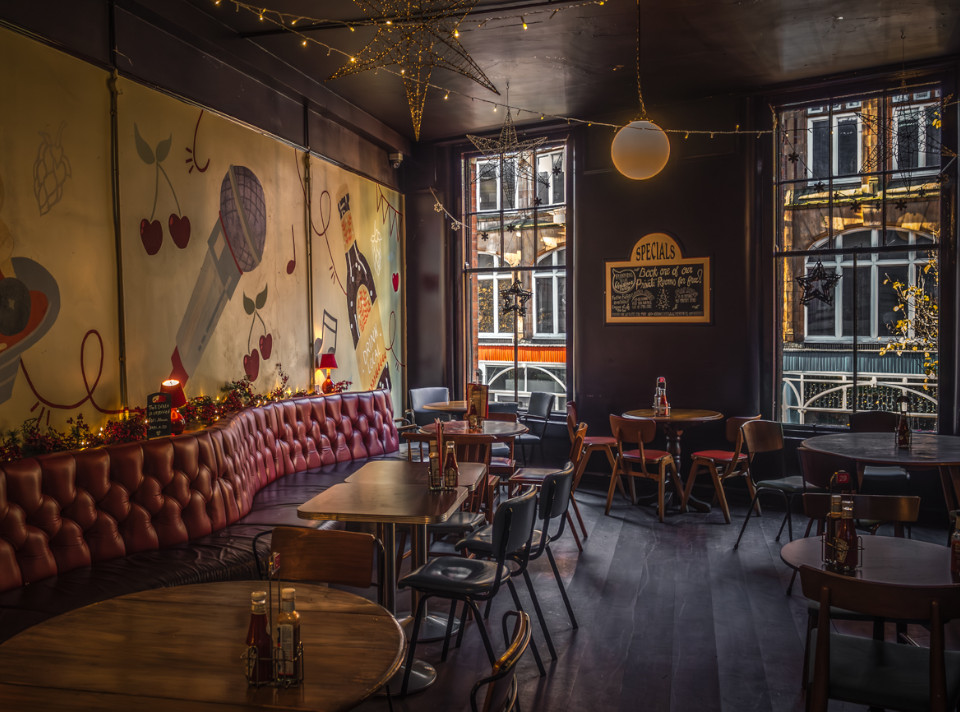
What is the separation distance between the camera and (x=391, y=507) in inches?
126

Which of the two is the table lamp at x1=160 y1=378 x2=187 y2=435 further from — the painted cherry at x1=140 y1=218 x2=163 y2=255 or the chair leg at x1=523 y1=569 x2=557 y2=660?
the chair leg at x1=523 y1=569 x2=557 y2=660

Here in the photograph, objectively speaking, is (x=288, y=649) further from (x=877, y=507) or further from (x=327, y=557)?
(x=877, y=507)

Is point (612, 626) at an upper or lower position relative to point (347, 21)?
lower

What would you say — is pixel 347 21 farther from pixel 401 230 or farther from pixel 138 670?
pixel 138 670

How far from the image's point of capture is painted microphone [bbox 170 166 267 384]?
4.93 metres

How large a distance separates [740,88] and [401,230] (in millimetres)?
3965

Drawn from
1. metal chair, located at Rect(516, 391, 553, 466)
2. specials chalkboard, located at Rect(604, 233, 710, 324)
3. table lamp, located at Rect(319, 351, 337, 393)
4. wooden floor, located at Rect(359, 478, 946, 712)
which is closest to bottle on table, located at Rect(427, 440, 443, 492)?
wooden floor, located at Rect(359, 478, 946, 712)

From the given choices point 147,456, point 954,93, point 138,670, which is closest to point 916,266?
point 954,93

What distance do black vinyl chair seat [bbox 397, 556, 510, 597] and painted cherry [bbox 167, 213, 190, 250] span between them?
2.95 m

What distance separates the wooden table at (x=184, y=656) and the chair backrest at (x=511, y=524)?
3.09 feet

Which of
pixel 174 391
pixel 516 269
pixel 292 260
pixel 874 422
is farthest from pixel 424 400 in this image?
pixel 874 422

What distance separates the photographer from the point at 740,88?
6703 mm

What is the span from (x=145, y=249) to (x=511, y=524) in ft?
10.2

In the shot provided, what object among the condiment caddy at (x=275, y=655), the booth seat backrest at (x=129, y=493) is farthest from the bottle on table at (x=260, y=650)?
the booth seat backrest at (x=129, y=493)
